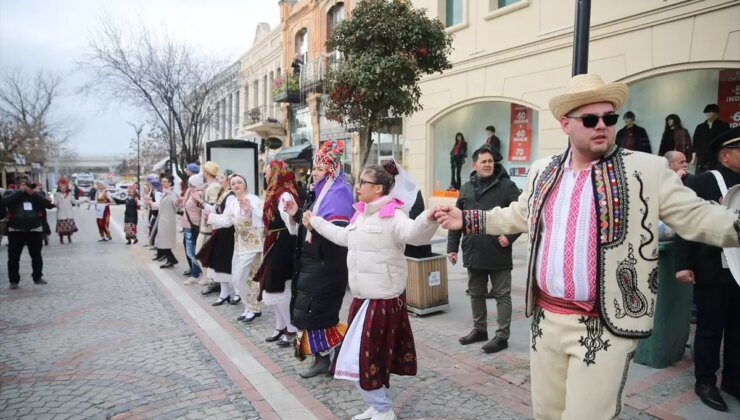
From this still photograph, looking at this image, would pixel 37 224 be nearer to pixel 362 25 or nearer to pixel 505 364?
pixel 362 25

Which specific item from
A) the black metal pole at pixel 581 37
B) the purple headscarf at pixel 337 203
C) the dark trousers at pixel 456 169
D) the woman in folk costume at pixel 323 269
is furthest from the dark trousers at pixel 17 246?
the dark trousers at pixel 456 169

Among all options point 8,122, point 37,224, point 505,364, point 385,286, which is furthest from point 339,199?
point 8,122

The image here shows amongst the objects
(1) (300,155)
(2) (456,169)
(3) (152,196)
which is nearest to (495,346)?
A: (2) (456,169)

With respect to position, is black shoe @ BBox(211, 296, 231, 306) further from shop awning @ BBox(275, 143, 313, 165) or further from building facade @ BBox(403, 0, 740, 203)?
shop awning @ BBox(275, 143, 313, 165)

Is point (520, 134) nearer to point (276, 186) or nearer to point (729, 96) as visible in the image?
point (729, 96)

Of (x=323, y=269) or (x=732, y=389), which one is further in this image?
(x=323, y=269)

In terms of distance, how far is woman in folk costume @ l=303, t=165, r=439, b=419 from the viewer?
3227 mm

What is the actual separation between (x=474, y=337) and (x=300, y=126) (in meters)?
18.3

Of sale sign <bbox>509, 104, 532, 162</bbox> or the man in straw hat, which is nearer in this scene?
the man in straw hat

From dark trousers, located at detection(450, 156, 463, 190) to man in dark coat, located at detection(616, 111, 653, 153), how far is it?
460cm

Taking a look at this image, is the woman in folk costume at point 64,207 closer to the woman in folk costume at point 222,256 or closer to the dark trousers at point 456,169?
the woman in folk costume at point 222,256

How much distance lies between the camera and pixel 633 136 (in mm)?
9023

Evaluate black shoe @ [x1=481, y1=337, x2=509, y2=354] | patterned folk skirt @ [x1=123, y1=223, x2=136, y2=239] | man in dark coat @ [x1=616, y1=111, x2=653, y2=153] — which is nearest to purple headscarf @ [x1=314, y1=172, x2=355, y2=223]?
black shoe @ [x1=481, y1=337, x2=509, y2=354]

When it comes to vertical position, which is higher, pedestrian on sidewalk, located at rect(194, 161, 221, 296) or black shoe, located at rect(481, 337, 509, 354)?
pedestrian on sidewalk, located at rect(194, 161, 221, 296)
